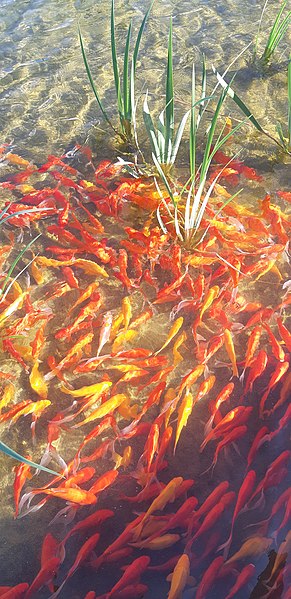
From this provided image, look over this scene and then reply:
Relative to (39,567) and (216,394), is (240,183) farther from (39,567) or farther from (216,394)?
(39,567)

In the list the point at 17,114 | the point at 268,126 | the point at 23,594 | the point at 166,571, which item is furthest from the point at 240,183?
the point at 23,594

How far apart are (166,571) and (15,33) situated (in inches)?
194

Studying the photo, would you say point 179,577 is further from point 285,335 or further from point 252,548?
point 285,335

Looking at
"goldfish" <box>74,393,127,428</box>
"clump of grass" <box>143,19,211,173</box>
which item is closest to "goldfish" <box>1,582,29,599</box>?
"goldfish" <box>74,393,127,428</box>

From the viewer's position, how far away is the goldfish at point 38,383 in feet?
8.85

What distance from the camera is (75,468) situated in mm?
2420

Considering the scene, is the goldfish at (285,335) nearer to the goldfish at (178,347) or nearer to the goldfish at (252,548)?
the goldfish at (178,347)

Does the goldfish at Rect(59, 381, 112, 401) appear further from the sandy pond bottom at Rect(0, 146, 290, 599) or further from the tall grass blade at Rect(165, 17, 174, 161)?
the tall grass blade at Rect(165, 17, 174, 161)

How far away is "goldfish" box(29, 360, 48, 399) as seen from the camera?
2.70 m

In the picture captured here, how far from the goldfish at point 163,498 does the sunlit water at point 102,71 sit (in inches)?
26.8

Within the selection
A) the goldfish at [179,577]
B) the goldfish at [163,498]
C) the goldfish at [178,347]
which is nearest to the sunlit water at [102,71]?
the goldfish at [178,347]

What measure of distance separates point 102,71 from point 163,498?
376 centimetres

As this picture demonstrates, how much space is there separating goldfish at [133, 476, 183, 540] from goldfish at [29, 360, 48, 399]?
780mm

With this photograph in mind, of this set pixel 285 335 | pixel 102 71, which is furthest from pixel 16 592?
pixel 102 71
